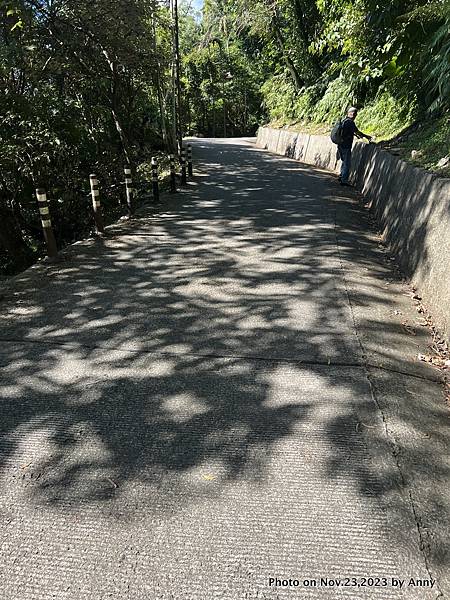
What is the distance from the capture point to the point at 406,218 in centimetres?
629

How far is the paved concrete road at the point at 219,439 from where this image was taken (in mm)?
2076

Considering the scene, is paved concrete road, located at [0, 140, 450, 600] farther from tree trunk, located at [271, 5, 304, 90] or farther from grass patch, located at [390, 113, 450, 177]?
tree trunk, located at [271, 5, 304, 90]

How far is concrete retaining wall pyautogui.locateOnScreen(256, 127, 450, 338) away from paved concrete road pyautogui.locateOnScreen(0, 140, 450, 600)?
33cm

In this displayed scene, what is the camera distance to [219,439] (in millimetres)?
2859

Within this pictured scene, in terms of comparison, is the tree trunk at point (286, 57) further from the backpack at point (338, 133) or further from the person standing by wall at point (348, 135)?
the backpack at point (338, 133)

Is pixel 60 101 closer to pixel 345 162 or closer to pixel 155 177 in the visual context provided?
pixel 155 177

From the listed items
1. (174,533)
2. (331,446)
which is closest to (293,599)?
A: (174,533)

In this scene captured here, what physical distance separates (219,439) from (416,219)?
428 cm

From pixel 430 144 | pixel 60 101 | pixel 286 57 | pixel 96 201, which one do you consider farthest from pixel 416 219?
pixel 286 57

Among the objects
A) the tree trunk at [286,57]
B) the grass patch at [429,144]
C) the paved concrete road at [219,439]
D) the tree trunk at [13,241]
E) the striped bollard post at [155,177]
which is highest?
the tree trunk at [286,57]

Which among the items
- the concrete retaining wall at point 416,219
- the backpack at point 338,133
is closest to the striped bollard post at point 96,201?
the concrete retaining wall at point 416,219

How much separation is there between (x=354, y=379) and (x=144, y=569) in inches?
83.1

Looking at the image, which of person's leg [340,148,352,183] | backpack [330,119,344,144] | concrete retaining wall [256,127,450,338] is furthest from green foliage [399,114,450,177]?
person's leg [340,148,352,183]

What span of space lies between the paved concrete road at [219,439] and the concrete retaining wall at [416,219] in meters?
0.33
